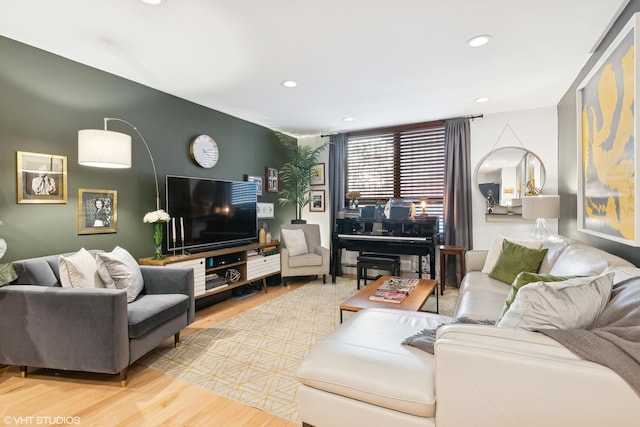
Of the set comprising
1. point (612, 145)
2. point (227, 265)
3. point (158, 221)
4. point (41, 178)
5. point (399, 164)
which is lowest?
point (227, 265)

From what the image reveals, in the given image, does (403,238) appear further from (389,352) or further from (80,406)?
(80,406)

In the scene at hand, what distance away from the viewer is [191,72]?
3148 mm

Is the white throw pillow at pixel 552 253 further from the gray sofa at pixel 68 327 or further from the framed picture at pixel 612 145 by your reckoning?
the gray sofa at pixel 68 327

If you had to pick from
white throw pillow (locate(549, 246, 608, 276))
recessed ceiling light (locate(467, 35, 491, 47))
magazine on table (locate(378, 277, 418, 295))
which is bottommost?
magazine on table (locate(378, 277, 418, 295))

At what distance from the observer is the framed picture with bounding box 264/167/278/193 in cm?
530

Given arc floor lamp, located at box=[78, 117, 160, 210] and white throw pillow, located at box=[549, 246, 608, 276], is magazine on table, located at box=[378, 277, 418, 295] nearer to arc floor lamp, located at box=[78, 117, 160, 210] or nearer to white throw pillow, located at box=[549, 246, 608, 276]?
white throw pillow, located at box=[549, 246, 608, 276]

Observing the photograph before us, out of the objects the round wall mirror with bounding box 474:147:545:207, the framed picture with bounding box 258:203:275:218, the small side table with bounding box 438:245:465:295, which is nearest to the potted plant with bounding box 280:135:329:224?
→ the framed picture with bounding box 258:203:275:218

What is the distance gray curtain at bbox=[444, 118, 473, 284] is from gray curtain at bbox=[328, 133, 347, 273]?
1697 millimetres

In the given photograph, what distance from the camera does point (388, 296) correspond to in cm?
285

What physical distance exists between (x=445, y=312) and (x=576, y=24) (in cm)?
282

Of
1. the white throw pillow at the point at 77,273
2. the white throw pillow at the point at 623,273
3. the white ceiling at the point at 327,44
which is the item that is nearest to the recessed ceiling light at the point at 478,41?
the white ceiling at the point at 327,44

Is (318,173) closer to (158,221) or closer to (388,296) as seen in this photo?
(158,221)


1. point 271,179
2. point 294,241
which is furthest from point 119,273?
point 271,179

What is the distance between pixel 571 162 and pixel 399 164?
2302 millimetres
